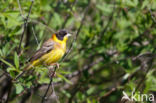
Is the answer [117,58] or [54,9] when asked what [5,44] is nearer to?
[54,9]

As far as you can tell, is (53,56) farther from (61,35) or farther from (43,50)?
(61,35)

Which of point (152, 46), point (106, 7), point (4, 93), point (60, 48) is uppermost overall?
point (106, 7)

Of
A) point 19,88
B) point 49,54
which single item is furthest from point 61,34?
point 19,88

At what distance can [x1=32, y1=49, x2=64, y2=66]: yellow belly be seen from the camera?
245 inches

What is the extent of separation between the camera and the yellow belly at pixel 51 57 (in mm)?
6223

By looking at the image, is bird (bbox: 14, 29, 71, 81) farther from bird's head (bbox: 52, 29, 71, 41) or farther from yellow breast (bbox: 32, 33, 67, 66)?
bird's head (bbox: 52, 29, 71, 41)

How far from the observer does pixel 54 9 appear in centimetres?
729

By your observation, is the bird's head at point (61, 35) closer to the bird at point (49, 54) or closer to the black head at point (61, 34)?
the black head at point (61, 34)

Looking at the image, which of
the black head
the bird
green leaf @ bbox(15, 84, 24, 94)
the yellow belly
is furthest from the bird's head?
green leaf @ bbox(15, 84, 24, 94)

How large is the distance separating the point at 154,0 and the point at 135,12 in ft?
5.50

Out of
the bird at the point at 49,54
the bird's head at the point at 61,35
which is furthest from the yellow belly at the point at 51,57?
the bird's head at the point at 61,35

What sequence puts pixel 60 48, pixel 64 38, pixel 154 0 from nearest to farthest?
pixel 154 0 < pixel 60 48 < pixel 64 38

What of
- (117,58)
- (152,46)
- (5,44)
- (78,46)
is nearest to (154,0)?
(152,46)

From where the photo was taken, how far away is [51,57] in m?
6.26
